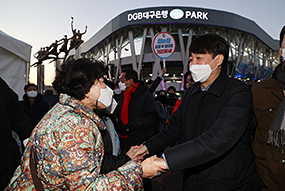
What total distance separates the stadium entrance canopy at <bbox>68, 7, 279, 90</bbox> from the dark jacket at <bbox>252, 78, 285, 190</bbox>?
995 inches

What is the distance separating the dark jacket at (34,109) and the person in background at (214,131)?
473 centimetres

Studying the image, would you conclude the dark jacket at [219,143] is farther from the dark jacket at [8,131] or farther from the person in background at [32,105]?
the person in background at [32,105]

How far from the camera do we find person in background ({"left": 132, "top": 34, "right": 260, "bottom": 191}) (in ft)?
5.55

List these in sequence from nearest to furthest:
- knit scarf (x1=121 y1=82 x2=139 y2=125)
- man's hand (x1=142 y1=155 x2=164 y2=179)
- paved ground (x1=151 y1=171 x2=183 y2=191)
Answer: man's hand (x1=142 y1=155 x2=164 y2=179), knit scarf (x1=121 y1=82 x2=139 y2=125), paved ground (x1=151 y1=171 x2=183 y2=191)

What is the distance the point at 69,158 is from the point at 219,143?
1033mm

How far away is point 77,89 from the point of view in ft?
6.01

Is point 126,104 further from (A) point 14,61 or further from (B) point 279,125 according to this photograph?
(A) point 14,61

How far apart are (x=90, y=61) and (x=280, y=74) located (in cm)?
162

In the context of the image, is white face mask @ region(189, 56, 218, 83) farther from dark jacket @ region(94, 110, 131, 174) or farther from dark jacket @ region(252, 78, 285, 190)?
dark jacket @ region(94, 110, 131, 174)

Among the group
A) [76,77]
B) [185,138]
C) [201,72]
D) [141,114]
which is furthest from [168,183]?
[76,77]

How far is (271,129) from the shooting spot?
195 centimetres

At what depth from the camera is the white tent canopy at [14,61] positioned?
494 cm

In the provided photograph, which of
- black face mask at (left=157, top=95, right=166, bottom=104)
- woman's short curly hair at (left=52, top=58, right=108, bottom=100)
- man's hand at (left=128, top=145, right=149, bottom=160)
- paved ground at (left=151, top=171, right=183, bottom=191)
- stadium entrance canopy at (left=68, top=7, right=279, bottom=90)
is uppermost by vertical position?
stadium entrance canopy at (left=68, top=7, right=279, bottom=90)

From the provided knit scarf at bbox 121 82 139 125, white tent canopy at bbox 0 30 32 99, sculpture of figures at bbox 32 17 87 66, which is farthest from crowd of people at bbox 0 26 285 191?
sculpture of figures at bbox 32 17 87 66
